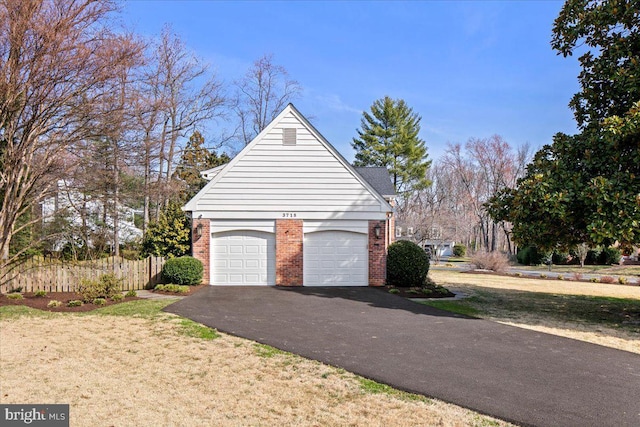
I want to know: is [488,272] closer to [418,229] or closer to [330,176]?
[418,229]

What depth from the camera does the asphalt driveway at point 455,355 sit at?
487 centimetres

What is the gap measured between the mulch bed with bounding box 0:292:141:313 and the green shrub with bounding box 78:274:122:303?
25 centimetres

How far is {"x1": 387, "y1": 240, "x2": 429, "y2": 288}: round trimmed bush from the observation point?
590 inches

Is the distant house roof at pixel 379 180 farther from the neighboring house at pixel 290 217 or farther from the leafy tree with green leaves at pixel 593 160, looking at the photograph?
the leafy tree with green leaves at pixel 593 160

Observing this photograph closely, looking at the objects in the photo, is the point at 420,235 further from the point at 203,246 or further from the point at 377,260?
the point at 203,246

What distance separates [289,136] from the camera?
608 inches

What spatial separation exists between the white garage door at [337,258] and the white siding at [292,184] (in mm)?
794

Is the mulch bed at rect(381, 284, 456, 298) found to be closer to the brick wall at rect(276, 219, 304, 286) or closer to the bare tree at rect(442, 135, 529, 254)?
the brick wall at rect(276, 219, 304, 286)

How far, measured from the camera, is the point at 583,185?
942 centimetres

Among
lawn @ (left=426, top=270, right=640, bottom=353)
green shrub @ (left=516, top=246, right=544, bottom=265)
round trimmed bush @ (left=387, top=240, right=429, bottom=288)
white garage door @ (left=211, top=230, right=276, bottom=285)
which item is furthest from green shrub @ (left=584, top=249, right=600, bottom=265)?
white garage door @ (left=211, top=230, right=276, bottom=285)

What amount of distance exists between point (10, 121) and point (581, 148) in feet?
48.0

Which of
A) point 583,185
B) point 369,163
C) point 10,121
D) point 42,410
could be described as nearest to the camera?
point 42,410

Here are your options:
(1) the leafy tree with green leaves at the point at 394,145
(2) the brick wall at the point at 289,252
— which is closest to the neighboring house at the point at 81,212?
(2) the brick wall at the point at 289,252

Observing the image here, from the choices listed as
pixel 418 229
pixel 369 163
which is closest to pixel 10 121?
pixel 418 229
